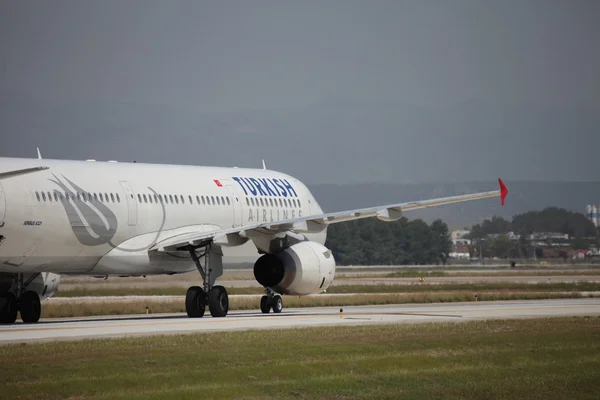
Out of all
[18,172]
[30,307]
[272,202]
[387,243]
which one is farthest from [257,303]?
[387,243]

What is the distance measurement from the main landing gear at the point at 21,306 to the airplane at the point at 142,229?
0.03 meters

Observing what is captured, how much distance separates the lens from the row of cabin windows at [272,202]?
38.2 m

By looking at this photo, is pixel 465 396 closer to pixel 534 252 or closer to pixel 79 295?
pixel 79 295

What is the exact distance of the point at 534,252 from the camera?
7584 inches

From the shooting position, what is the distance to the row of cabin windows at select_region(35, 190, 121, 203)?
29625 mm

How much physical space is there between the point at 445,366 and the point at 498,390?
209cm

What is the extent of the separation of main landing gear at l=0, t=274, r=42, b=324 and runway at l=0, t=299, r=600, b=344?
0.38m

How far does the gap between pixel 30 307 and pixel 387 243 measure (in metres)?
144

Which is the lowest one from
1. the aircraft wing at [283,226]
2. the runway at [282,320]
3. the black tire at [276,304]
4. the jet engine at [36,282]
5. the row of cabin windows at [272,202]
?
the runway at [282,320]

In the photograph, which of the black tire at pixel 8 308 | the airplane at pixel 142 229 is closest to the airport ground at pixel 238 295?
the black tire at pixel 8 308

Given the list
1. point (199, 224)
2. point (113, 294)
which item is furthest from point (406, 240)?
point (199, 224)

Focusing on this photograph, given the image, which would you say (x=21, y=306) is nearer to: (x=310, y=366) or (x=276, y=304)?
(x=276, y=304)

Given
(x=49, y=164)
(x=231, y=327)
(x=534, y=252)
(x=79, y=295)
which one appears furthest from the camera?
(x=534, y=252)

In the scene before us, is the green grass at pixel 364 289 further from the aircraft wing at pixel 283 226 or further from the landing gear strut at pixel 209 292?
the aircraft wing at pixel 283 226
